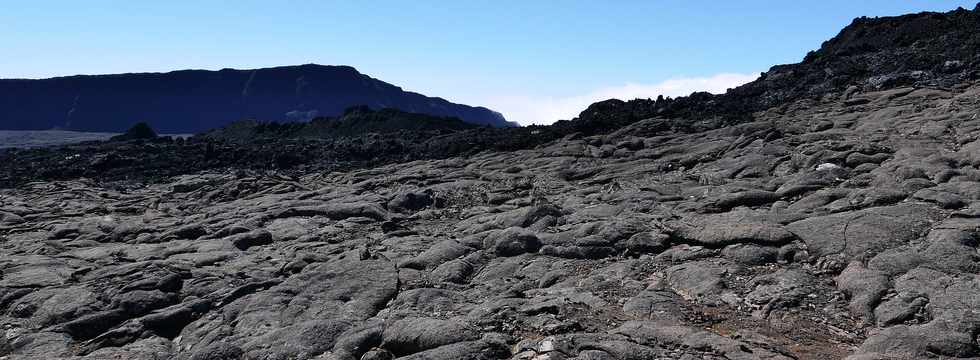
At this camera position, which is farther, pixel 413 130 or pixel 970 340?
pixel 413 130

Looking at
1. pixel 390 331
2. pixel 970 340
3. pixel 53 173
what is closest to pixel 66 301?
pixel 390 331

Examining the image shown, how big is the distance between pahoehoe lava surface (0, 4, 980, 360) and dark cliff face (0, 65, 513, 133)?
4138 inches

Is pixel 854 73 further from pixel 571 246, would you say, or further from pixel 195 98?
pixel 195 98

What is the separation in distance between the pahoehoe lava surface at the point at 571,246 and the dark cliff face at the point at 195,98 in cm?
10510

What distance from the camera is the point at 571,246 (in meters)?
14.7

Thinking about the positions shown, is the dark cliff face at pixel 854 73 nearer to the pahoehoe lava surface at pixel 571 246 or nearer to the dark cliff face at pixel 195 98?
the pahoehoe lava surface at pixel 571 246

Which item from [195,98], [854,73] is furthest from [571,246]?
[195,98]

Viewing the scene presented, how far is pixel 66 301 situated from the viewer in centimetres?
1396

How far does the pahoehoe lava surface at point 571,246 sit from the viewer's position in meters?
10.3

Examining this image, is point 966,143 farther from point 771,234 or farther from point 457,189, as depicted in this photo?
point 457,189

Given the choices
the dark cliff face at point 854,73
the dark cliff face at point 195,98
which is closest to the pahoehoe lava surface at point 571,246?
the dark cliff face at point 854,73

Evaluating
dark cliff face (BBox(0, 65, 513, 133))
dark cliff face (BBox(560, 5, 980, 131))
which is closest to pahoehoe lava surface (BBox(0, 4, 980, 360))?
dark cliff face (BBox(560, 5, 980, 131))

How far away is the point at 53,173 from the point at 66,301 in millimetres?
23012

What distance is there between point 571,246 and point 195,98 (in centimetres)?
14799
